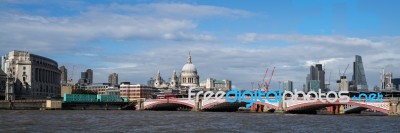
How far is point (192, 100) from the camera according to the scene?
14988 cm

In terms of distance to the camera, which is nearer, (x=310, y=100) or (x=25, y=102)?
(x=310, y=100)

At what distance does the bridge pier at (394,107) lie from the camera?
107 metres

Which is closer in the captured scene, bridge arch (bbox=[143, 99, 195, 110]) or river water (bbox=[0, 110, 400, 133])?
river water (bbox=[0, 110, 400, 133])

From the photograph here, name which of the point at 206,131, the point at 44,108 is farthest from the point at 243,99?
the point at 206,131

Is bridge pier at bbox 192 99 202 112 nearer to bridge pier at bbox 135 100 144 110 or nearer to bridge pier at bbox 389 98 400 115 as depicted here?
bridge pier at bbox 135 100 144 110

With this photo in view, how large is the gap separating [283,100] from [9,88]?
335 feet

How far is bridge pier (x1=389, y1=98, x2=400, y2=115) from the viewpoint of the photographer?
107062mm

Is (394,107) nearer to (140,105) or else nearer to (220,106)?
(220,106)

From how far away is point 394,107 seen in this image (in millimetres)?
107812

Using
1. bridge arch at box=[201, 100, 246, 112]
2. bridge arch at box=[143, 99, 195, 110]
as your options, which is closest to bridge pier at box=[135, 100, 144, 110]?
bridge arch at box=[143, 99, 195, 110]

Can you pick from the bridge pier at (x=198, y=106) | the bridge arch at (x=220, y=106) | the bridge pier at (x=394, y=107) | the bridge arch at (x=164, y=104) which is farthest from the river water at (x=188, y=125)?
the bridge arch at (x=164, y=104)

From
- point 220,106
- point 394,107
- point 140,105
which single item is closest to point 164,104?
point 140,105

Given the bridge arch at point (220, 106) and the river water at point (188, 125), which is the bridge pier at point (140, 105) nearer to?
the bridge arch at point (220, 106)

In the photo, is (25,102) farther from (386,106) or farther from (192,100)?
(386,106)
